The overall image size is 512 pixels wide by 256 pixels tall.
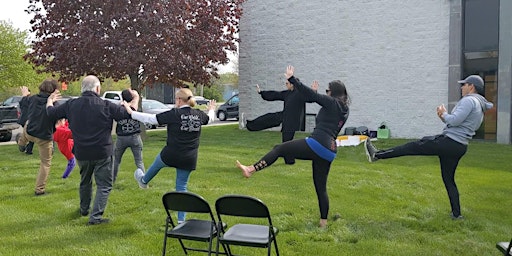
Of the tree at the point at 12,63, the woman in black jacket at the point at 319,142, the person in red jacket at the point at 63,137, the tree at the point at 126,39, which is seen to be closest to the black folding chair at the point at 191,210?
the woman in black jacket at the point at 319,142

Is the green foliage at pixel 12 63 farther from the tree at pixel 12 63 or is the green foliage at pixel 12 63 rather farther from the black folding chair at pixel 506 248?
the black folding chair at pixel 506 248

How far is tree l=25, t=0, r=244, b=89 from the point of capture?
15.4m

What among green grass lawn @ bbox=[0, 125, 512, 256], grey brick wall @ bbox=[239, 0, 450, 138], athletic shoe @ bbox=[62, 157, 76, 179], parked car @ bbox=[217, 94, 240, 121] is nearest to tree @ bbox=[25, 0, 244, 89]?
grey brick wall @ bbox=[239, 0, 450, 138]

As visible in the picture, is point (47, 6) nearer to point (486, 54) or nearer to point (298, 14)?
point (298, 14)

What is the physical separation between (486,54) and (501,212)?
997 cm

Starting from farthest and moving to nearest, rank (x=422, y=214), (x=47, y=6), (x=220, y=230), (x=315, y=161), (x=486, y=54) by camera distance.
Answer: (x=47, y=6) < (x=486, y=54) < (x=422, y=214) < (x=315, y=161) < (x=220, y=230)

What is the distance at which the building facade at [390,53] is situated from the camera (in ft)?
49.3

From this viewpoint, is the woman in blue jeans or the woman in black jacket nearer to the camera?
the woman in black jacket

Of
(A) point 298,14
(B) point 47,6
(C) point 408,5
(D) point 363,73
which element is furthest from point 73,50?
(C) point 408,5

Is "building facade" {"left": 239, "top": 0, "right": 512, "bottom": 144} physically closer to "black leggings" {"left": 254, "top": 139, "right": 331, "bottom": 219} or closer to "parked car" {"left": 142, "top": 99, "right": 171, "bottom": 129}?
"parked car" {"left": 142, "top": 99, "right": 171, "bottom": 129}

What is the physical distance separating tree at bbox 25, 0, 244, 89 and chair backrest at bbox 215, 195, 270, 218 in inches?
479

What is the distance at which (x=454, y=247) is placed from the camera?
16.6ft

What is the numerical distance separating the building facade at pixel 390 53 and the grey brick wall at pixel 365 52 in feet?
0.11

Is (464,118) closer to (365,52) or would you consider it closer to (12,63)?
(365,52)
